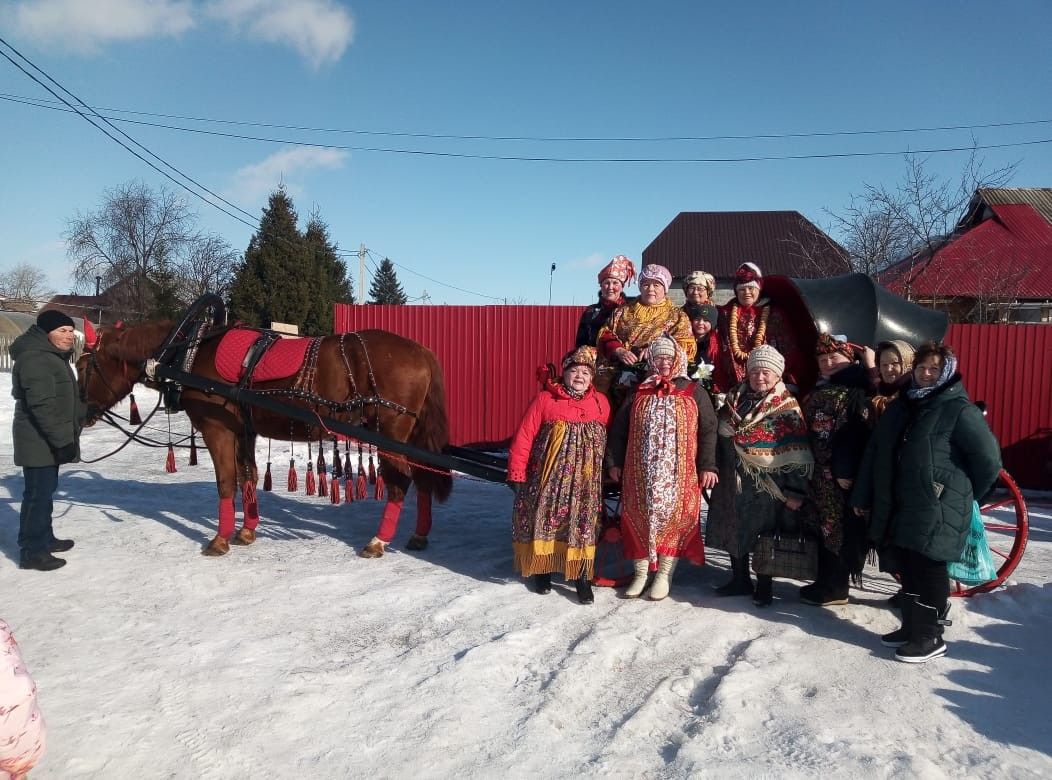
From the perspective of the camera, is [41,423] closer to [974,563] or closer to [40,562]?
[40,562]

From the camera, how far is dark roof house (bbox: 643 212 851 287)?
26531 mm

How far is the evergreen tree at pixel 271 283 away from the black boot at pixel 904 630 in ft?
69.4

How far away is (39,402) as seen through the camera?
4.29 meters

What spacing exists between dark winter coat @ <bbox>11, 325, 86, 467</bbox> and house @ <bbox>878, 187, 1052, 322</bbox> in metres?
10.9

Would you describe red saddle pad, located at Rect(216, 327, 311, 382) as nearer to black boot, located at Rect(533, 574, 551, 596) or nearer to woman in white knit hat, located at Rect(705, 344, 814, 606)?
black boot, located at Rect(533, 574, 551, 596)

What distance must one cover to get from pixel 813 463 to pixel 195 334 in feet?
14.0

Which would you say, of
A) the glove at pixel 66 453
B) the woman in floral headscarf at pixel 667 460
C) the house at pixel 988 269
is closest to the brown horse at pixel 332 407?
the glove at pixel 66 453

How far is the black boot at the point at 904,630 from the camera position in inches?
126

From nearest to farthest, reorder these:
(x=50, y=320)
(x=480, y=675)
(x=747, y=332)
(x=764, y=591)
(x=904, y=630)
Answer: (x=480, y=675) → (x=904, y=630) → (x=764, y=591) → (x=747, y=332) → (x=50, y=320)

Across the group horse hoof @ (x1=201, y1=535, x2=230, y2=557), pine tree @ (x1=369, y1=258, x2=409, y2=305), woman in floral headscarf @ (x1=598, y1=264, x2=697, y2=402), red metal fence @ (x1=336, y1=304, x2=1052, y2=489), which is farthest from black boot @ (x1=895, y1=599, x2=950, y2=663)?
pine tree @ (x1=369, y1=258, x2=409, y2=305)

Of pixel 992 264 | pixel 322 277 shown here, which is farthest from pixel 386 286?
pixel 992 264

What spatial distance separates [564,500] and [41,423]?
11.0 ft

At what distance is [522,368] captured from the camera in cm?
951

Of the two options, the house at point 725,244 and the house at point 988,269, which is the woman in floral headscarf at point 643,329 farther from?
the house at point 725,244
